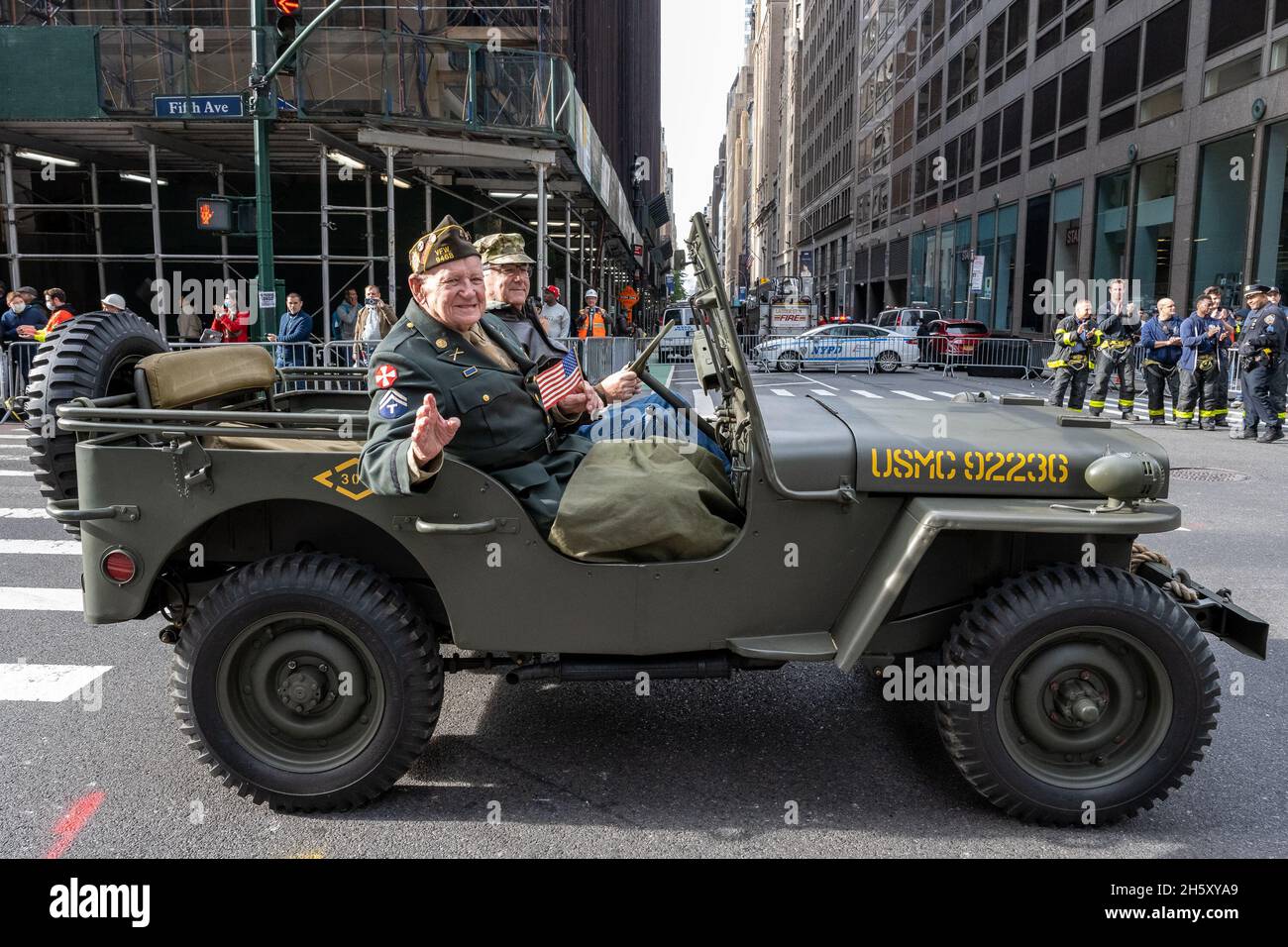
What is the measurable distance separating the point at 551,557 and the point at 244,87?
54.8 feet

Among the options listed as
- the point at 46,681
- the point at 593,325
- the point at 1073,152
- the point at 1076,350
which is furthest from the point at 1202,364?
the point at 1073,152

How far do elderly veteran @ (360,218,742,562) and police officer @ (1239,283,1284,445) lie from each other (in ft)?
42.0

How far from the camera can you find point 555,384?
12.8ft

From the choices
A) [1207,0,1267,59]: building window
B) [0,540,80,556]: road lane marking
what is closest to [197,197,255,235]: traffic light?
[0,540,80,556]: road lane marking

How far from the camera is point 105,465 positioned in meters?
3.24

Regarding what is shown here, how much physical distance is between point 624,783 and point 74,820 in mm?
1871

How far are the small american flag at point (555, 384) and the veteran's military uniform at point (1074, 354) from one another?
46.9 ft

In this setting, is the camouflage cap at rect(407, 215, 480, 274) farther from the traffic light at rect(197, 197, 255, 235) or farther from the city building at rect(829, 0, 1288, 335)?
the city building at rect(829, 0, 1288, 335)

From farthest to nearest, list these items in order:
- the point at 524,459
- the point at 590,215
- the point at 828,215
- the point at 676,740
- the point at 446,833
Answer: the point at 828,215 < the point at 590,215 < the point at 676,740 < the point at 524,459 < the point at 446,833

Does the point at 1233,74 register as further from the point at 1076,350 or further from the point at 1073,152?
the point at 1076,350

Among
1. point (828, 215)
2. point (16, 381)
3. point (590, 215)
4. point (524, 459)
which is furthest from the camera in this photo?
point (828, 215)

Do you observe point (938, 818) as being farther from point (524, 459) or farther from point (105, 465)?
point (105, 465)

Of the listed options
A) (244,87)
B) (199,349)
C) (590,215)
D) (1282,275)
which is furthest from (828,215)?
(199,349)

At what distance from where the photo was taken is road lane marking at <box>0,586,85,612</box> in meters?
5.71
